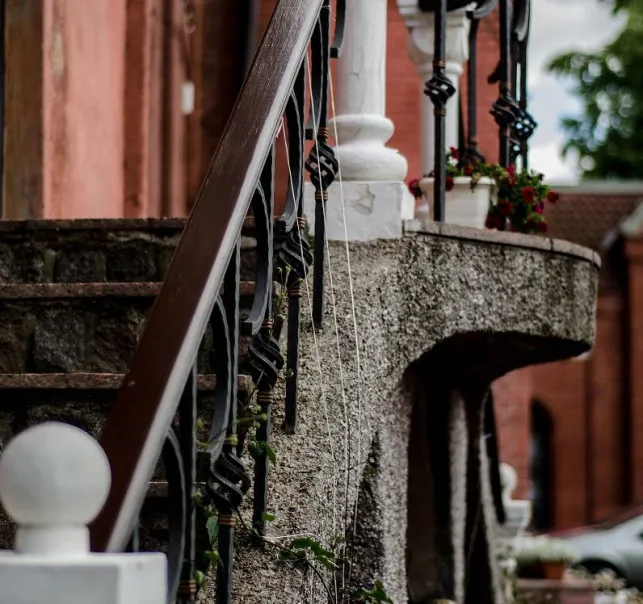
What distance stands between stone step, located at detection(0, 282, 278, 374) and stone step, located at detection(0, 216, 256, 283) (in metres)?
Answer: 0.43

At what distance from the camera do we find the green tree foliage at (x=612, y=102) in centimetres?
2894

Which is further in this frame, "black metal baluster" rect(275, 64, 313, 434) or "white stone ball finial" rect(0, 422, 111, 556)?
"black metal baluster" rect(275, 64, 313, 434)

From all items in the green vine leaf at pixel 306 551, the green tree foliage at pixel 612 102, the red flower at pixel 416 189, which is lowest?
the green vine leaf at pixel 306 551

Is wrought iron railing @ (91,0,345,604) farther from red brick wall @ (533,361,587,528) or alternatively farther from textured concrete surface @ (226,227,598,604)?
red brick wall @ (533,361,587,528)

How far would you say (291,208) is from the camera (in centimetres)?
326

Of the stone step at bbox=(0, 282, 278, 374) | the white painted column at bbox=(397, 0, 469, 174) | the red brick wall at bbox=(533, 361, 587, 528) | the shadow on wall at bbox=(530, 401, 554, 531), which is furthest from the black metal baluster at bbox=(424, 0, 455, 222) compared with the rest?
the shadow on wall at bbox=(530, 401, 554, 531)

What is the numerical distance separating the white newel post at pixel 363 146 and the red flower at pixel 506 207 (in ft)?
1.90

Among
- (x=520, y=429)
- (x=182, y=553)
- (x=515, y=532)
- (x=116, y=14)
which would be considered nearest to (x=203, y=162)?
(x=116, y=14)

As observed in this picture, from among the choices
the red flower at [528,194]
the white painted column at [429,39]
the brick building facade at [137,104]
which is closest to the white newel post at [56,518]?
the brick building facade at [137,104]

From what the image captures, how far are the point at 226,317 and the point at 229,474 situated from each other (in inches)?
11.5

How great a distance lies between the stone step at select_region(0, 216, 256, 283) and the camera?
4.20 metres

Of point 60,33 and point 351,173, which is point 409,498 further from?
point 60,33

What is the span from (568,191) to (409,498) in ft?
75.7

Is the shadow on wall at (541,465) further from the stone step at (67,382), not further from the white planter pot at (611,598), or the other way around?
the stone step at (67,382)
